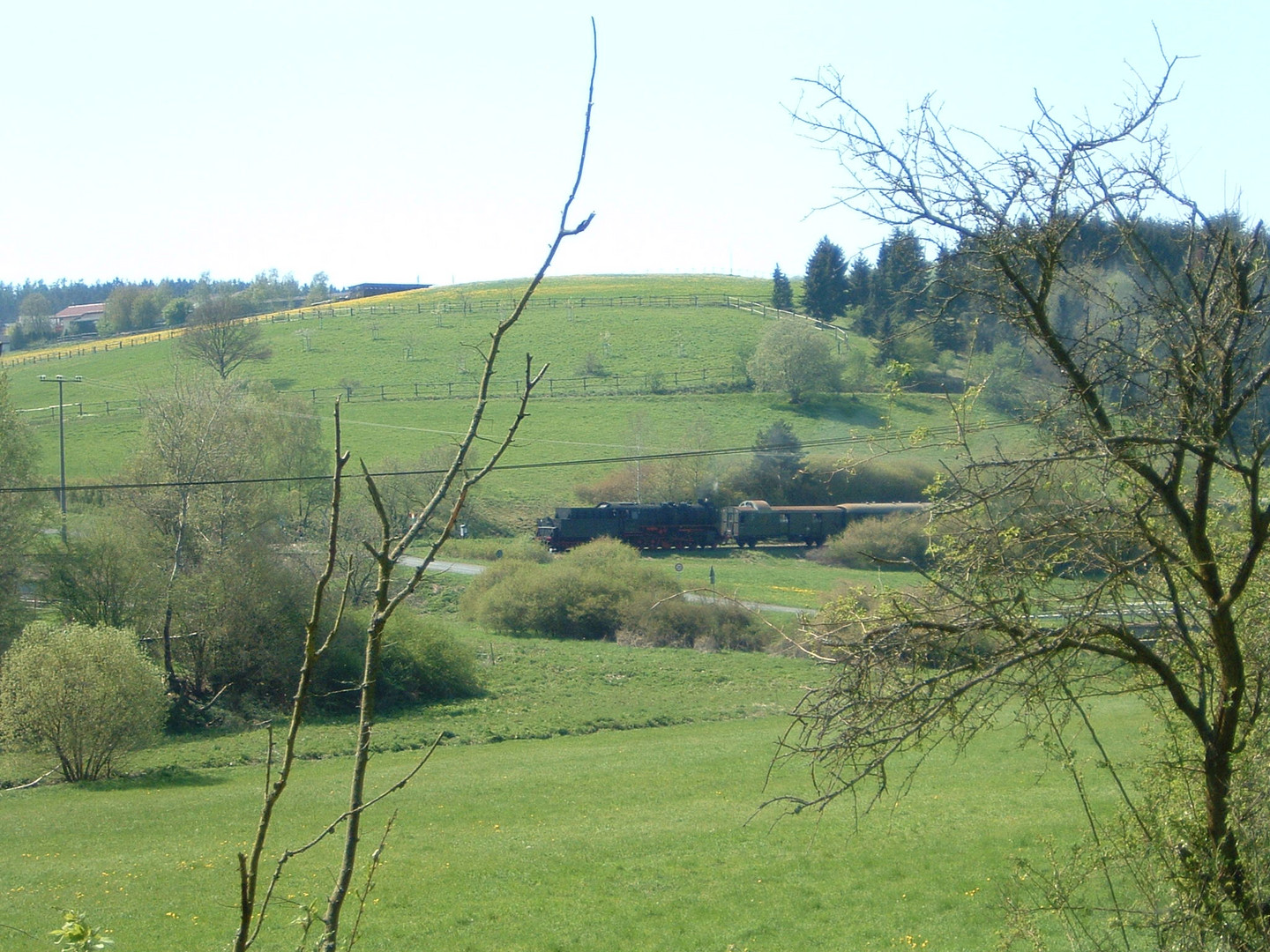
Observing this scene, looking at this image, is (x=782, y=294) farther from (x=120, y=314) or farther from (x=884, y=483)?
(x=120, y=314)

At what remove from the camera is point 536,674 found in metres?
33.5

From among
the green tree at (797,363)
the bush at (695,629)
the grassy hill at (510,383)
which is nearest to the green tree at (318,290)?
the grassy hill at (510,383)

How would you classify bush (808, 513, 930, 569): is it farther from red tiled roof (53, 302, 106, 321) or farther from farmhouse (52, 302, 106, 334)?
red tiled roof (53, 302, 106, 321)

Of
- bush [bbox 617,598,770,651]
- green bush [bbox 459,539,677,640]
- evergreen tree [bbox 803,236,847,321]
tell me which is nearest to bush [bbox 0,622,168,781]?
green bush [bbox 459,539,677,640]

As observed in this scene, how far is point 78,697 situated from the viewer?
70.5 feet

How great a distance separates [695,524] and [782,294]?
118 ft

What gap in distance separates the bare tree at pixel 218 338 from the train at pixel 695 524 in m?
23.8

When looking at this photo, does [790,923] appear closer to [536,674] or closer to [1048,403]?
[1048,403]

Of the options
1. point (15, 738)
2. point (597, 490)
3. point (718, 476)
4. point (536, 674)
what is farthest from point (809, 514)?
point (15, 738)

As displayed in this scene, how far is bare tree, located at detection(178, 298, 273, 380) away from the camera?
2350 inches

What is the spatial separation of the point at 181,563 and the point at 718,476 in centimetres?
3104

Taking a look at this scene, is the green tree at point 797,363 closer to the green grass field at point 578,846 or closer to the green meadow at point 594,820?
the green meadow at point 594,820

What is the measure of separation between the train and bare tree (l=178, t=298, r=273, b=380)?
2384cm

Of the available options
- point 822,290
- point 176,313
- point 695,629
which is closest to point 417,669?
point 695,629
